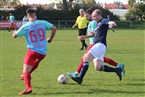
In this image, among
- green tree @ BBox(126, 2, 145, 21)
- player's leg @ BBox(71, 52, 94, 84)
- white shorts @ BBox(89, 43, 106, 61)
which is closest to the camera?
white shorts @ BBox(89, 43, 106, 61)

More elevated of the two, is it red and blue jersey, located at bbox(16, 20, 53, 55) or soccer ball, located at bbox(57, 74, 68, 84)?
red and blue jersey, located at bbox(16, 20, 53, 55)

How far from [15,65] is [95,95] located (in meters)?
5.96

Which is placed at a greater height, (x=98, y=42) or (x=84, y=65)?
(x=98, y=42)

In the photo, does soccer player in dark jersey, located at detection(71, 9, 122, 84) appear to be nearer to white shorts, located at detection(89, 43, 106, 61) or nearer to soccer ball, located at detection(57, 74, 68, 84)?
white shorts, located at detection(89, 43, 106, 61)

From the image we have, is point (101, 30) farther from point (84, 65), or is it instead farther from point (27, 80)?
point (27, 80)

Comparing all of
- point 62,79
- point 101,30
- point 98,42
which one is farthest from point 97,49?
point 62,79

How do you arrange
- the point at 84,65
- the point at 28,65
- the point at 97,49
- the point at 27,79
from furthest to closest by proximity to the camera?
the point at 84,65 → the point at 97,49 → the point at 28,65 → the point at 27,79

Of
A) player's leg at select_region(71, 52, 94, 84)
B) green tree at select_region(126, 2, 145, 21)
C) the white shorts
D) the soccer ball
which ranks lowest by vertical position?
green tree at select_region(126, 2, 145, 21)

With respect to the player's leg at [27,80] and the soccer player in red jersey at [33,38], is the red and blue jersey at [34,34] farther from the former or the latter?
the player's leg at [27,80]

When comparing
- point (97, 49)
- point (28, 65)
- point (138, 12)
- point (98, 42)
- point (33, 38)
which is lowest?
point (138, 12)

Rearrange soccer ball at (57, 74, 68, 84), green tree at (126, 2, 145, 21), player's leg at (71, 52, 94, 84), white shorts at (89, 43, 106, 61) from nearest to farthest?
white shorts at (89, 43, 106, 61) → player's leg at (71, 52, 94, 84) → soccer ball at (57, 74, 68, 84) → green tree at (126, 2, 145, 21)

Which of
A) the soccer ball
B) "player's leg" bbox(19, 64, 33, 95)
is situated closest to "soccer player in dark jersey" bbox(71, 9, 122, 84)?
the soccer ball

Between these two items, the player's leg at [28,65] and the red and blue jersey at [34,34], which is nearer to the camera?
the player's leg at [28,65]

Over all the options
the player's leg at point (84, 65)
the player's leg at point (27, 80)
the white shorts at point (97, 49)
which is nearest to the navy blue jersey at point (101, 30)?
the white shorts at point (97, 49)
